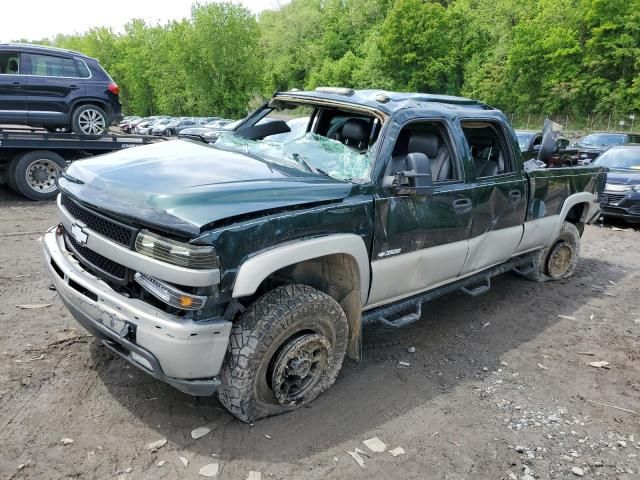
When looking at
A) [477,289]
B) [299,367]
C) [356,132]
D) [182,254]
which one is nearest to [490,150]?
[477,289]

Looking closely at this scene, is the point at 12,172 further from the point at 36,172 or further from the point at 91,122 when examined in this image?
the point at 91,122

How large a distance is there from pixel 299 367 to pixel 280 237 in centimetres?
88

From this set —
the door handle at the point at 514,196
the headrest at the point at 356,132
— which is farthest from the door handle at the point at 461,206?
the headrest at the point at 356,132

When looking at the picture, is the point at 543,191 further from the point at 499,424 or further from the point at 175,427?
the point at 175,427

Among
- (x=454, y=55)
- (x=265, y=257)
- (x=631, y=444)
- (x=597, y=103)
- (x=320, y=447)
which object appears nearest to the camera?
(x=265, y=257)

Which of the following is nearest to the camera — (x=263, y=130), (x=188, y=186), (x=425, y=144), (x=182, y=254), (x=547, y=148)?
(x=182, y=254)

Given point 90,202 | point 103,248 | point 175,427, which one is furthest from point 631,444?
point 90,202

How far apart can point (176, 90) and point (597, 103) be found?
44.4 meters

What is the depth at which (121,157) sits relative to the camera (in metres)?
3.55

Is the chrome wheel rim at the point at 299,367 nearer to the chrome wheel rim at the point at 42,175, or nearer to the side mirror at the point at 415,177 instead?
the side mirror at the point at 415,177

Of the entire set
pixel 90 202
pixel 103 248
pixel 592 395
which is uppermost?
pixel 90 202

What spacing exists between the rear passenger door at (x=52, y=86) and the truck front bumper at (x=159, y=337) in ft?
23.6

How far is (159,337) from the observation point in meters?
2.59

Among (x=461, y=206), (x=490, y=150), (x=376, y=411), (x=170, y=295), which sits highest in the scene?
(x=490, y=150)
